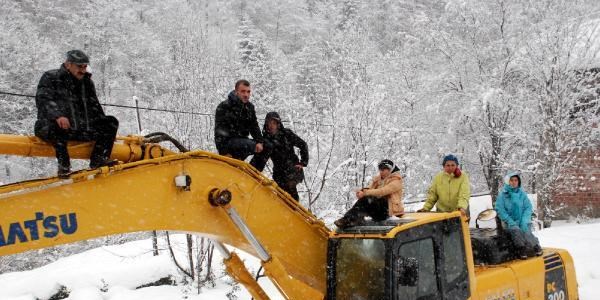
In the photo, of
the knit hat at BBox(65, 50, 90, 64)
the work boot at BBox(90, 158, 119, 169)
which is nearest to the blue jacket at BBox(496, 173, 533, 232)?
the work boot at BBox(90, 158, 119, 169)

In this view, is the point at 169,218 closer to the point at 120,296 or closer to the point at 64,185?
the point at 64,185

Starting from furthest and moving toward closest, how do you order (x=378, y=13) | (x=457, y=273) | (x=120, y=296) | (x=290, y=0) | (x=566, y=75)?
1. (x=290, y=0)
2. (x=378, y=13)
3. (x=566, y=75)
4. (x=120, y=296)
5. (x=457, y=273)

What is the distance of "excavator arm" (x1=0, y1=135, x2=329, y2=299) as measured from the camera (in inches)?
125

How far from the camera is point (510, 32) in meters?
18.7

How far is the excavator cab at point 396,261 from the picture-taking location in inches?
175

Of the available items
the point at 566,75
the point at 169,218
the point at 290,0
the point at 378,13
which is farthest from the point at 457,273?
the point at 290,0

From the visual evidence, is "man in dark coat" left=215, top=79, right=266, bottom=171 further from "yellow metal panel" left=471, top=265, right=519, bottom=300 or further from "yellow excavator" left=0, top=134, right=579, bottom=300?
"yellow metal panel" left=471, top=265, right=519, bottom=300

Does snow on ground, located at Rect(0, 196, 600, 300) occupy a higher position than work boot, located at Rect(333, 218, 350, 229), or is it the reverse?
work boot, located at Rect(333, 218, 350, 229)

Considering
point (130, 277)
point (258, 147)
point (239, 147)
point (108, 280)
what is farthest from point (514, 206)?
point (108, 280)

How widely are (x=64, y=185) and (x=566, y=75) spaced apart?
1594 cm

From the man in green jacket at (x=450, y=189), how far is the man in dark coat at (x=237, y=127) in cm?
232

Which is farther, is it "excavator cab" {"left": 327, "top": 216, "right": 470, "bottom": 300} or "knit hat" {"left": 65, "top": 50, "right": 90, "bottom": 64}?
"excavator cab" {"left": 327, "top": 216, "right": 470, "bottom": 300}

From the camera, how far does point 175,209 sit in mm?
3805

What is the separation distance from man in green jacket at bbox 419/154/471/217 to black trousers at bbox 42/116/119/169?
12.2 feet
